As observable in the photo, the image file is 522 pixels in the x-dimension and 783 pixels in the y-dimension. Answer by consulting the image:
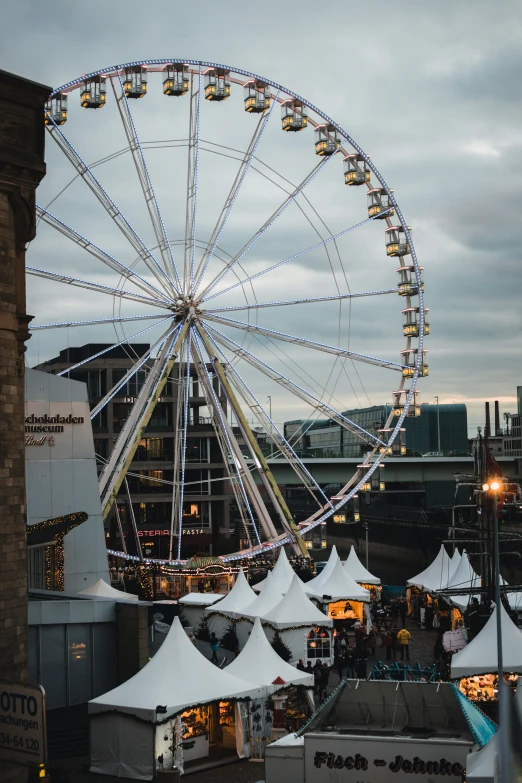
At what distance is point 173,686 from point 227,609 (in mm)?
13327

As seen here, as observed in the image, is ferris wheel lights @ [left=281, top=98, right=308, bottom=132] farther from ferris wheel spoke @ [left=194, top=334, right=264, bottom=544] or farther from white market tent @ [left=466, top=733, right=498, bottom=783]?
white market tent @ [left=466, top=733, right=498, bottom=783]

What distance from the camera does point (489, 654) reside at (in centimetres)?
2538

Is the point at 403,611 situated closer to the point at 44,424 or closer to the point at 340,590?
the point at 340,590

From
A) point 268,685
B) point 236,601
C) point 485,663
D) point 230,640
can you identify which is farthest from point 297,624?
point 268,685

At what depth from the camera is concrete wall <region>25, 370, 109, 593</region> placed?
33156mm

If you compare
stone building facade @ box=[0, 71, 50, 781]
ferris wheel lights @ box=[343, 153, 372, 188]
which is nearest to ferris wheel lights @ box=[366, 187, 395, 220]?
ferris wheel lights @ box=[343, 153, 372, 188]

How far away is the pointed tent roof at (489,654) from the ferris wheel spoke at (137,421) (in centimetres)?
1847

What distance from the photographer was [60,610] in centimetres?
2564

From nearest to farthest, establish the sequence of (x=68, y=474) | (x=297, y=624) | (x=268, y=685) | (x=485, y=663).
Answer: (x=268, y=685)
(x=485, y=663)
(x=297, y=624)
(x=68, y=474)

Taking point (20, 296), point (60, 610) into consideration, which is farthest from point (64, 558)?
point (20, 296)

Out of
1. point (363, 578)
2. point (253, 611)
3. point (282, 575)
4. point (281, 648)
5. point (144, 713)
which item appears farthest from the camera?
point (363, 578)

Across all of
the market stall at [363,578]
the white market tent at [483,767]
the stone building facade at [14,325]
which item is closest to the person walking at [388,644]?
the market stall at [363,578]

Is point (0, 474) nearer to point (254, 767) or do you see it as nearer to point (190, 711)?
point (190, 711)

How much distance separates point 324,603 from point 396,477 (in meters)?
48.9
